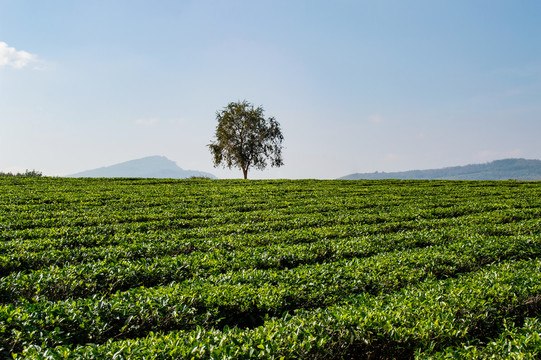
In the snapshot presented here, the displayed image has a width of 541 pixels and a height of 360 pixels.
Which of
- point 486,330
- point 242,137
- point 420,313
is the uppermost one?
point 242,137

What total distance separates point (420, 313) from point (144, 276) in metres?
5.83

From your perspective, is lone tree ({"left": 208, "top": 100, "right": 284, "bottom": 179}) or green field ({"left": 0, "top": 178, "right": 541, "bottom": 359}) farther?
lone tree ({"left": 208, "top": 100, "right": 284, "bottom": 179})

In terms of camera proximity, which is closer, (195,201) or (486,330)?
(486,330)

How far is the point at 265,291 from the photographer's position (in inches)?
274

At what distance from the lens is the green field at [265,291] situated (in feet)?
16.7

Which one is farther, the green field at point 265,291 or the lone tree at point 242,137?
the lone tree at point 242,137

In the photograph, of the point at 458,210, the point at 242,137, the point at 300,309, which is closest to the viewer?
the point at 300,309

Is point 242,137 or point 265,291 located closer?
point 265,291

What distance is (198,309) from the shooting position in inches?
252

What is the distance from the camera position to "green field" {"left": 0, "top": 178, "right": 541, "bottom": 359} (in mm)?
5098

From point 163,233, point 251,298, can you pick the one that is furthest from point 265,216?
point 251,298

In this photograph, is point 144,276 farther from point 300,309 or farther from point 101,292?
point 300,309

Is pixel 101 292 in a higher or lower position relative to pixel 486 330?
higher

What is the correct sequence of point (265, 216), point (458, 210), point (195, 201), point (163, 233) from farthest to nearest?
point (195, 201)
point (458, 210)
point (265, 216)
point (163, 233)
